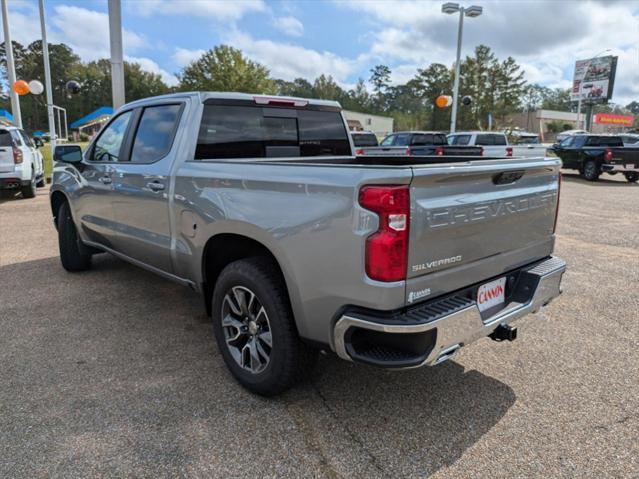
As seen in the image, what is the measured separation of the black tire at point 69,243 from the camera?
5469 millimetres

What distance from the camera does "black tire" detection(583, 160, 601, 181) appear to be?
57.9 ft

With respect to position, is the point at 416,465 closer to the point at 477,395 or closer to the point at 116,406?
the point at 477,395

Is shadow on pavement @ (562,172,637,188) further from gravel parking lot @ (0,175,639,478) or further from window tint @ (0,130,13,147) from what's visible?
window tint @ (0,130,13,147)

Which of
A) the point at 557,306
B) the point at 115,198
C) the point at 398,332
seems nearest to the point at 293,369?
the point at 398,332

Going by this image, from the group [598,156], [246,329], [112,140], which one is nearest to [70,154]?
[112,140]

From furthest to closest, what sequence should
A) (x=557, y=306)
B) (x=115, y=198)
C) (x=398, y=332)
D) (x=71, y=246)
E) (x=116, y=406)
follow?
(x=71, y=246), (x=557, y=306), (x=115, y=198), (x=116, y=406), (x=398, y=332)

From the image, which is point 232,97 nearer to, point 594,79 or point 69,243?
point 69,243

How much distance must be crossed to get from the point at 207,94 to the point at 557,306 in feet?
12.4

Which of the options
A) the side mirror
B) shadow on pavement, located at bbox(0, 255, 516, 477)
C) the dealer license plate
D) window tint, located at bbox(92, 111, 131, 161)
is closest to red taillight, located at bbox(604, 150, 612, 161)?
shadow on pavement, located at bbox(0, 255, 516, 477)

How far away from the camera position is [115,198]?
14.0 ft

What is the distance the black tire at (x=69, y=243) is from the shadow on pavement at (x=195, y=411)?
1.49 metres

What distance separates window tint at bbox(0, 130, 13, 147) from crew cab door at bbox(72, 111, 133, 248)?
271 inches

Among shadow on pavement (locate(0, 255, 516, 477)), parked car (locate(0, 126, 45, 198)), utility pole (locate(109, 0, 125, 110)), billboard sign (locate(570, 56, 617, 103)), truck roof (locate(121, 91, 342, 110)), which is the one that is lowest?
shadow on pavement (locate(0, 255, 516, 477))

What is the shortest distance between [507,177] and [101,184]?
362 centimetres
